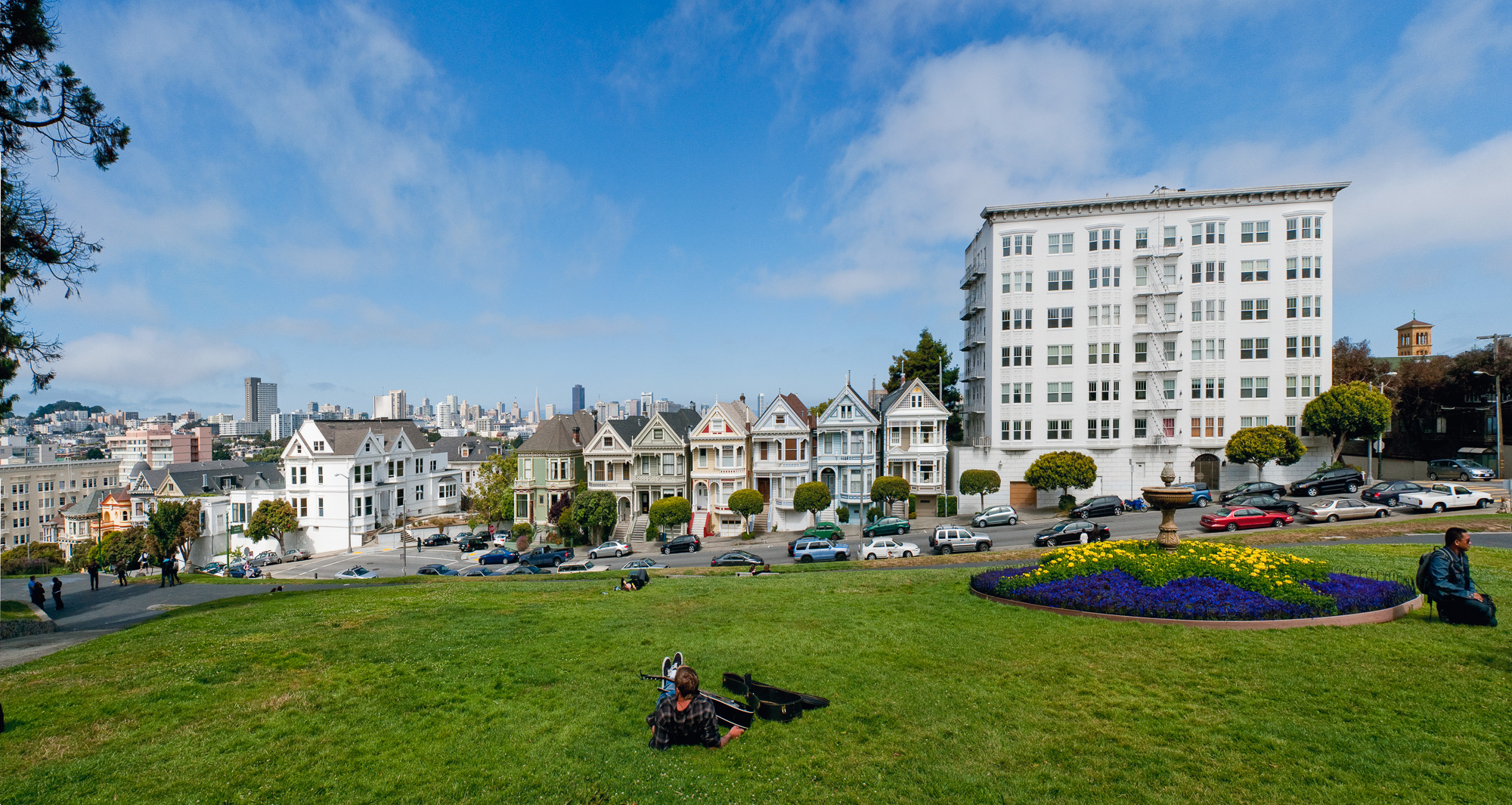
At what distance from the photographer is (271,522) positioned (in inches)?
2613

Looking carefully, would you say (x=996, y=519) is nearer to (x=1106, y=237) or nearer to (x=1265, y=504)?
(x=1265, y=504)

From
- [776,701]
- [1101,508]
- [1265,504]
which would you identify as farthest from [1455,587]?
[1101,508]

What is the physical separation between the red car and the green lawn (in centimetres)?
2162

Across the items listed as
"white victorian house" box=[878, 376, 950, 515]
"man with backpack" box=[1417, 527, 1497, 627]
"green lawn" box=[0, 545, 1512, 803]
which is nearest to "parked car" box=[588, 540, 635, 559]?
"white victorian house" box=[878, 376, 950, 515]

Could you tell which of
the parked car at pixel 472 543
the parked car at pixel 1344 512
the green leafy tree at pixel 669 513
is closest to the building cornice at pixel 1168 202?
the parked car at pixel 1344 512

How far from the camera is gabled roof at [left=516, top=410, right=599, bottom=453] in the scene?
64750 millimetres

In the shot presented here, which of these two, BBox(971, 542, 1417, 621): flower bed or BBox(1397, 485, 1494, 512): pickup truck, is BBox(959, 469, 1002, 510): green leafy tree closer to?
BBox(1397, 485, 1494, 512): pickup truck

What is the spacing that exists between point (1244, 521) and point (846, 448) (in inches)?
1140

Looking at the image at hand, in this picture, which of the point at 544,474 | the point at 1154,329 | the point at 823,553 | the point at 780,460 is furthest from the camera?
the point at 544,474

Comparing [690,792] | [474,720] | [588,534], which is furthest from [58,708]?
[588,534]

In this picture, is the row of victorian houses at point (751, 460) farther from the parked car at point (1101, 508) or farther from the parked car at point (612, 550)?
the parked car at point (1101, 508)

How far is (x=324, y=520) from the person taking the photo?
68.7m

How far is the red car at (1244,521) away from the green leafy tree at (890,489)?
21.5 m

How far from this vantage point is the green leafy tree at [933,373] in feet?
233
